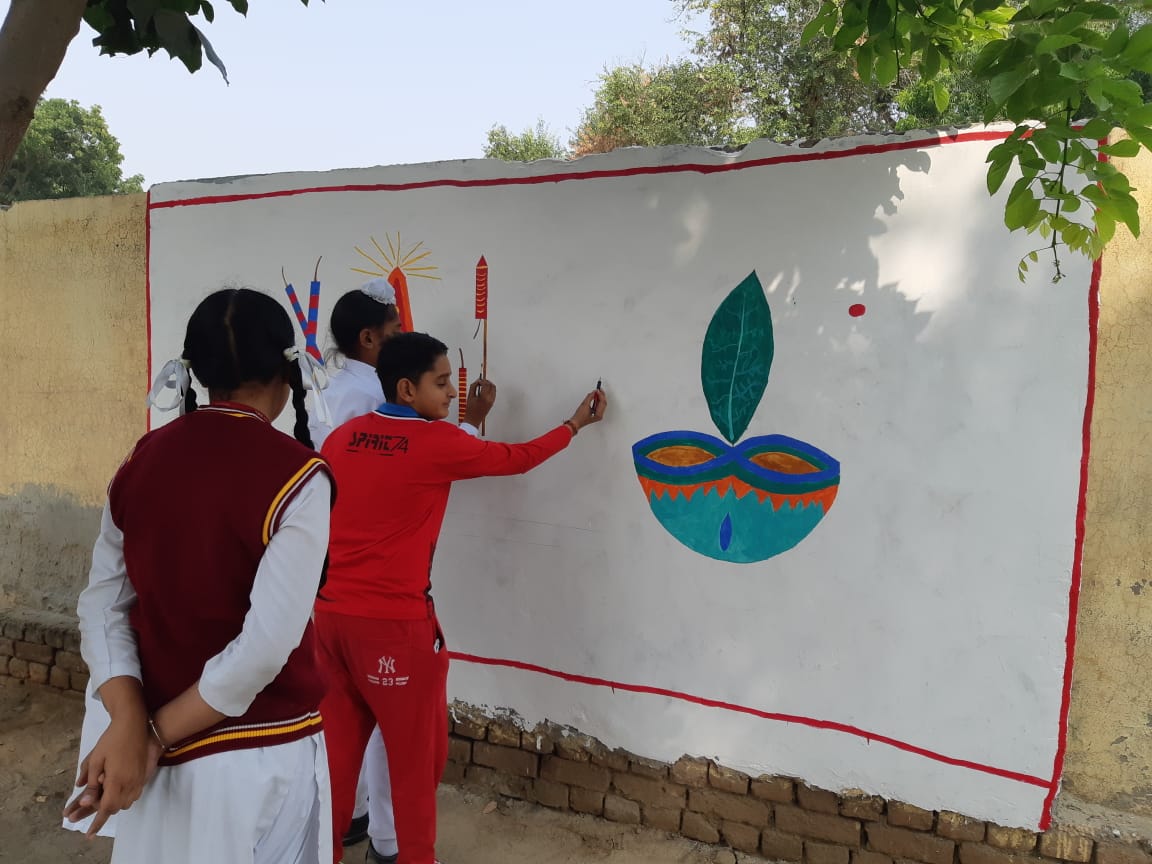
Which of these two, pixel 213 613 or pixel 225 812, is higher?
pixel 213 613

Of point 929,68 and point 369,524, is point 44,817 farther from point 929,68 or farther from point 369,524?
point 929,68

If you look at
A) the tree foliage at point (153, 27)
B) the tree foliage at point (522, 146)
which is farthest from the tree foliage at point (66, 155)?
the tree foliage at point (153, 27)

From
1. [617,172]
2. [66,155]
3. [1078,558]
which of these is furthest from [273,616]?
[66,155]

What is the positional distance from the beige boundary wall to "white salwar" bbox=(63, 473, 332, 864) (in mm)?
1350

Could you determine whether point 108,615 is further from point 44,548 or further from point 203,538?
point 44,548

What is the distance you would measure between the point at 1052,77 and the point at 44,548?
3.99 m

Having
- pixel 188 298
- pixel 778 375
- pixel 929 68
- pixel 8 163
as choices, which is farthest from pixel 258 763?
pixel 188 298

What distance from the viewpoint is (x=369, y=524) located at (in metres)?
2.15

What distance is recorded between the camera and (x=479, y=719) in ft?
9.27

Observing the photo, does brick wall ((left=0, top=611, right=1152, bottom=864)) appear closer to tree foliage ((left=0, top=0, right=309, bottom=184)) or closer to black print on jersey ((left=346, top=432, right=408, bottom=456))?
black print on jersey ((left=346, top=432, right=408, bottom=456))

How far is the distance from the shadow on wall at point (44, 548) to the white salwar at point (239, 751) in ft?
7.97

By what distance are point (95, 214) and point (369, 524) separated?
226 centimetres

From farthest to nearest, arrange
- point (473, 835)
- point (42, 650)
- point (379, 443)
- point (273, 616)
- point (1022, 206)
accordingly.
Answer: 1. point (42, 650)
2. point (473, 835)
3. point (379, 443)
4. point (1022, 206)
5. point (273, 616)

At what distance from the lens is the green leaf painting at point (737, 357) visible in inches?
91.6
